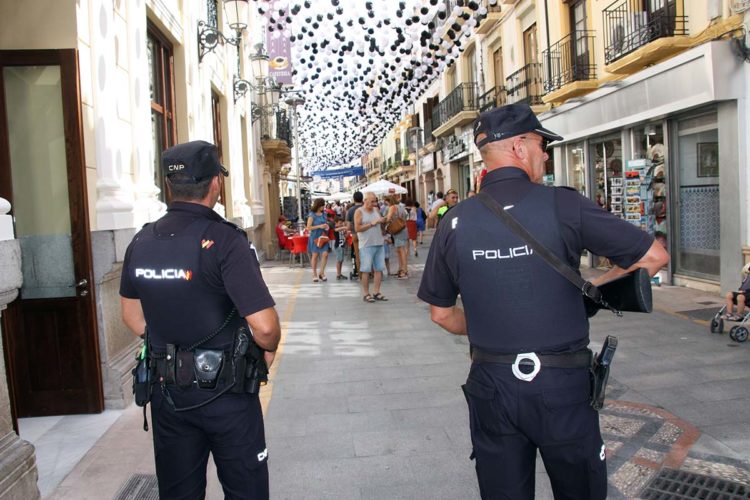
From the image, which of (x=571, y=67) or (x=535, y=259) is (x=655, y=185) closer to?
(x=571, y=67)

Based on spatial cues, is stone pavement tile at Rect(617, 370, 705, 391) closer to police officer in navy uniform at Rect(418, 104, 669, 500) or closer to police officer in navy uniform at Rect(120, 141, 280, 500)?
police officer in navy uniform at Rect(418, 104, 669, 500)

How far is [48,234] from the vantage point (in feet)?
17.1

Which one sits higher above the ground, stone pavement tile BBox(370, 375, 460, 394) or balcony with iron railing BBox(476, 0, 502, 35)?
balcony with iron railing BBox(476, 0, 502, 35)

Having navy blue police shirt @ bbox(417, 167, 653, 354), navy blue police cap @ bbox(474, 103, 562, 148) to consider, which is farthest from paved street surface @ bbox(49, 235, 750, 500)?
navy blue police cap @ bbox(474, 103, 562, 148)

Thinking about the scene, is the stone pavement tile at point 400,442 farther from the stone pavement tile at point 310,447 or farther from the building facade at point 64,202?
the building facade at point 64,202

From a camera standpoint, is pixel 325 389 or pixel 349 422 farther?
pixel 325 389

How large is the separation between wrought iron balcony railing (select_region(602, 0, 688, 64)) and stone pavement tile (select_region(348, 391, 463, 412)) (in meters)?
8.25

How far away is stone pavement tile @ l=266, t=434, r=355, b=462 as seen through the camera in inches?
169

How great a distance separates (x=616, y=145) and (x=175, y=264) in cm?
1262

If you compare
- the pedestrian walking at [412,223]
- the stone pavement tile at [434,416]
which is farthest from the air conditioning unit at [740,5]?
the pedestrian walking at [412,223]

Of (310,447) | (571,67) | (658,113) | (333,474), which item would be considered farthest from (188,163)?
(571,67)

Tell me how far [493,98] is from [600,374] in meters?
21.0

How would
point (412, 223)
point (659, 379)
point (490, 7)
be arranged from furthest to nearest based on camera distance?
point (490, 7), point (412, 223), point (659, 379)

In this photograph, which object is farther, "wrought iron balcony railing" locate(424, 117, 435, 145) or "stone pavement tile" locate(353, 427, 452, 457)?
"wrought iron balcony railing" locate(424, 117, 435, 145)
